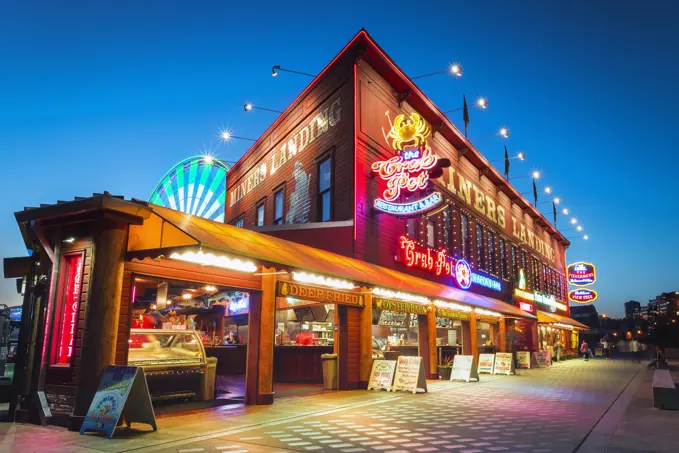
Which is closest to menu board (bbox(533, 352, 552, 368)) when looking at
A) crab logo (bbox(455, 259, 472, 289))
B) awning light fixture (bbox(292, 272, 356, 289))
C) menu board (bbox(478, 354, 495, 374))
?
menu board (bbox(478, 354, 495, 374))

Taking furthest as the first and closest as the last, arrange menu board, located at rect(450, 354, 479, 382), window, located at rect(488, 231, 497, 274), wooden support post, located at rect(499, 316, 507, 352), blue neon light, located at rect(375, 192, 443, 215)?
window, located at rect(488, 231, 497, 274) → wooden support post, located at rect(499, 316, 507, 352) → menu board, located at rect(450, 354, 479, 382) → blue neon light, located at rect(375, 192, 443, 215)

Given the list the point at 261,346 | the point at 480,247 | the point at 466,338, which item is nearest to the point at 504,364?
the point at 466,338

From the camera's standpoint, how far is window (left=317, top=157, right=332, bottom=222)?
58.7ft

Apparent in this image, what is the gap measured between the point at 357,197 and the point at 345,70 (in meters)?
4.77

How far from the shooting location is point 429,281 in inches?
781

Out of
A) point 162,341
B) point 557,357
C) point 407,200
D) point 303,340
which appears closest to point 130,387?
point 162,341

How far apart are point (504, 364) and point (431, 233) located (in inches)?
253

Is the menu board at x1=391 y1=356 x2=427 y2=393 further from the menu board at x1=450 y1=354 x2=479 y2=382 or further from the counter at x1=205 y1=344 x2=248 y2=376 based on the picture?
the counter at x1=205 y1=344 x2=248 y2=376

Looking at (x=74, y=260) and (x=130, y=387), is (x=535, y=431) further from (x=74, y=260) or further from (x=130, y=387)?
(x=74, y=260)

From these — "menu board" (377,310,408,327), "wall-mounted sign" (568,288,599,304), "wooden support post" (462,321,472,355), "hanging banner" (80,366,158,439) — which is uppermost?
"wall-mounted sign" (568,288,599,304)

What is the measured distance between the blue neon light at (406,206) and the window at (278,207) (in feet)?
21.5

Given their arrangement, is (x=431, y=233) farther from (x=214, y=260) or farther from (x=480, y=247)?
(x=214, y=260)

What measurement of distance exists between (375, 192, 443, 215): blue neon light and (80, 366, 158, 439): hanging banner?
33.0 ft

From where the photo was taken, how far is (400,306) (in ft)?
54.9
